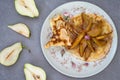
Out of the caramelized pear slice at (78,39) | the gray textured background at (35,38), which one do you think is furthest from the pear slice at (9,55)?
the caramelized pear slice at (78,39)

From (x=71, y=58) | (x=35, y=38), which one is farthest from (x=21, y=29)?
(x=71, y=58)

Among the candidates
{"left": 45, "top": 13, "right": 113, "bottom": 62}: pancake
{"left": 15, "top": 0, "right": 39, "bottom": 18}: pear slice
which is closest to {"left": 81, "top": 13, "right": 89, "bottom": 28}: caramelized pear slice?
{"left": 45, "top": 13, "right": 113, "bottom": 62}: pancake

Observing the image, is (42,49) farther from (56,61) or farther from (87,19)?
(87,19)

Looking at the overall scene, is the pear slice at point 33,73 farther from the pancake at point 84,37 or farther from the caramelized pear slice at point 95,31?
the caramelized pear slice at point 95,31

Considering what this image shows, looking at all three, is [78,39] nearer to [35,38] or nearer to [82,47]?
[82,47]

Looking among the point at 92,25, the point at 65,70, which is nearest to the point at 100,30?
the point at 92,25

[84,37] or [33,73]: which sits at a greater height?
[84,37]
